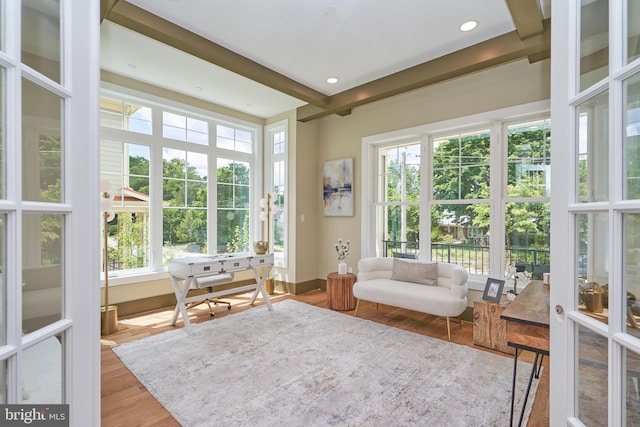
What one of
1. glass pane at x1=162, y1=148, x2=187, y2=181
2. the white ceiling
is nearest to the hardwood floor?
glass pane at x1=162, y1=148, x2=187, y2=181

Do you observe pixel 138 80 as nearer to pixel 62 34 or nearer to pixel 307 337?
pixel 62 34

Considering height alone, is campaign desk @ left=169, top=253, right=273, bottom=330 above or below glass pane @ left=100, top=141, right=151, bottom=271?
below

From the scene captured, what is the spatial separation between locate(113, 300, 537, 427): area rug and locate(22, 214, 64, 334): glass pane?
1354 mm

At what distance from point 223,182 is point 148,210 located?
1228 mm

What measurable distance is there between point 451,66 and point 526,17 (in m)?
0.86

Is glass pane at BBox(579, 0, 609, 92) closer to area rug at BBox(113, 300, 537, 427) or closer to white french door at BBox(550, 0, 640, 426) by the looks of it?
white french door at BBox(550, 0, 640, 426)

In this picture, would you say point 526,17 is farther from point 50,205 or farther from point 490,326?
point 50,205

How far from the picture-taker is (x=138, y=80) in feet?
12.6

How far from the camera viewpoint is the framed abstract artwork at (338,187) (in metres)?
4.69

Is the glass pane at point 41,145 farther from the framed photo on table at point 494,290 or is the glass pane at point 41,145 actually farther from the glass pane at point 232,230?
the glass pane at point 232,230

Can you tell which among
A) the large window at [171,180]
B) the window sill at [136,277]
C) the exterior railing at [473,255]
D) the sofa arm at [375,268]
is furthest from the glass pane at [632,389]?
the large window at [171,180]

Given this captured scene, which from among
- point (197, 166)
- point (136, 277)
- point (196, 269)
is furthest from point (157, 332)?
point (197, 166)

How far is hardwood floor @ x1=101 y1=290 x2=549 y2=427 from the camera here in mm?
1863

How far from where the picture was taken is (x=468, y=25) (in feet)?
8.99
